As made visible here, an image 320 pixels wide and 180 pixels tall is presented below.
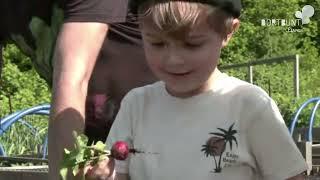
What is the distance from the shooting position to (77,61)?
2.39 m

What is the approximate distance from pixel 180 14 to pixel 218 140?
338 millimetres

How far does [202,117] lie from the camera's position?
2.07m

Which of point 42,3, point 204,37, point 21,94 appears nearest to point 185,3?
point 204,37

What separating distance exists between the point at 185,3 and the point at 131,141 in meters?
0.41

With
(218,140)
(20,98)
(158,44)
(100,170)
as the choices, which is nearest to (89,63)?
(158,44)

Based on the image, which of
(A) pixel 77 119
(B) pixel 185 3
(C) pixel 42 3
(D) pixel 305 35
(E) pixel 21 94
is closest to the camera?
(B) pixel 185 3

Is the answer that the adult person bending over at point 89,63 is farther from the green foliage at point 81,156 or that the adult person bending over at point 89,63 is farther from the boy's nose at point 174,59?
the green foliage at point 81,156

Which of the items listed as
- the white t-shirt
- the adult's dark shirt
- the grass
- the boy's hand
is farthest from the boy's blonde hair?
the grass

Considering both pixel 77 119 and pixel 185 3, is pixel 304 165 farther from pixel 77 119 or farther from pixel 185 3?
pixel 77 119

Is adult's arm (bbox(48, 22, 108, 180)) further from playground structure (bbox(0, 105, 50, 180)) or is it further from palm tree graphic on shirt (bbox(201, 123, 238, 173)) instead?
playground structure (bbox(0, 105, 50, 180))

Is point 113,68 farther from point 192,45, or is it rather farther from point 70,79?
point 192,45

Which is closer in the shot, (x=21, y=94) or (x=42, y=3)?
(x=42, y=3)

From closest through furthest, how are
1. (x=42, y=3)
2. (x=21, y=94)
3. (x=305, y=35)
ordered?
(x=42, y=3) < (x=21, y=94) < (x=305, y=35)

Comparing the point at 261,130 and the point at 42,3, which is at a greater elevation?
the point at 42,3
